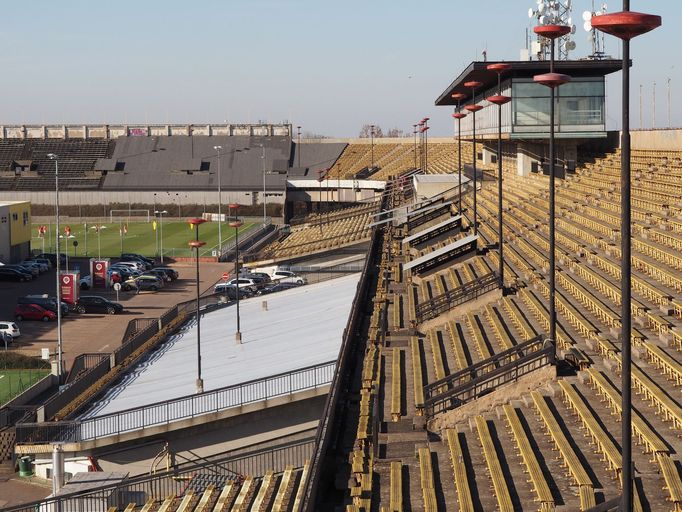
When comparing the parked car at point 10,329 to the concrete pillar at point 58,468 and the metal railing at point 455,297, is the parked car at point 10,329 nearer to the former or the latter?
the concrete pillar at point 58,468

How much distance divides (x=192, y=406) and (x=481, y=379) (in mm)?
10434

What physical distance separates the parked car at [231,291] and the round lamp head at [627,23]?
4169cm

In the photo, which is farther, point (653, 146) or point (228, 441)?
point (653, 146)

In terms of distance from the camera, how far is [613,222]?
32375 millimetres

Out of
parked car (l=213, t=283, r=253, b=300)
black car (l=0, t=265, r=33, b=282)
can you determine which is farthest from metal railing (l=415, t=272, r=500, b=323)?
black car (l=0, t=265, r=33, b=282)

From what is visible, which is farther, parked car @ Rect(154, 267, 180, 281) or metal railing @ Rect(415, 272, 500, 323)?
parked car @ Rect(154, 267, 180, 281)

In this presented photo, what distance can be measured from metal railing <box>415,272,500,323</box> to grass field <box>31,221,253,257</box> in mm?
51348

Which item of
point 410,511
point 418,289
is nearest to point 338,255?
point 418,289

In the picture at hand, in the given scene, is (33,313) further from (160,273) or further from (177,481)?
(177,481)

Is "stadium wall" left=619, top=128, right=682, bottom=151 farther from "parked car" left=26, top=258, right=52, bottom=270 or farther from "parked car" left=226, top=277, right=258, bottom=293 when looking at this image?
"parked car" left=26, top=258, right=52, bottom=270

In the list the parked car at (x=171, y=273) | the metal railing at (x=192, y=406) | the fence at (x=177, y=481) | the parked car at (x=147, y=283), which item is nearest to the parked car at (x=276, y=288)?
the parked car at (x=147, y=283)

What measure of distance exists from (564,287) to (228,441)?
9.28 meters

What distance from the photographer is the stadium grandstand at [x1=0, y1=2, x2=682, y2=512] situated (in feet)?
50.4

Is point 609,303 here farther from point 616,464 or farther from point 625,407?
point 625,407
